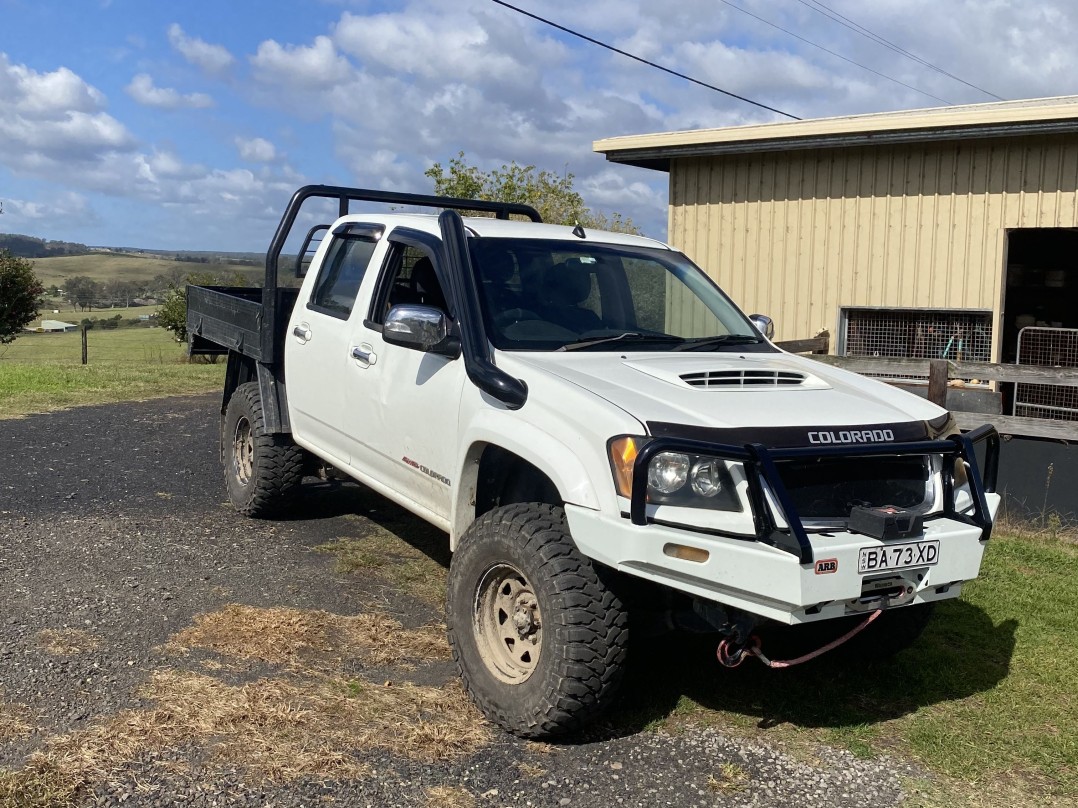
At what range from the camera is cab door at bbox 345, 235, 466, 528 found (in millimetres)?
4961

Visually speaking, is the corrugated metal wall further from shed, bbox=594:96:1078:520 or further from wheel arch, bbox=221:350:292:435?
wheel arch, bbox=221:350:292:435

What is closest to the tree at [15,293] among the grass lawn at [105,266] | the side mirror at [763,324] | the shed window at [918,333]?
the shed window at [918,333]

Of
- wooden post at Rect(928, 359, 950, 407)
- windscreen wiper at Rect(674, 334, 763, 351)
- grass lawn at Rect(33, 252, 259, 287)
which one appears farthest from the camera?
grass lawn at Rect(33, 252, 259, 287)

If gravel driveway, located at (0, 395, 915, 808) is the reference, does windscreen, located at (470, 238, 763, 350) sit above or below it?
above

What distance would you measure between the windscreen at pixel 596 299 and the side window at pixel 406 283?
20.5 inches

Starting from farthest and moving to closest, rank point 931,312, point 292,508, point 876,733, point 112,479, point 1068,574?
1. point 931,312
2. point 112,479
3. point 292,508
4. point 1068,574
5. point 876,733

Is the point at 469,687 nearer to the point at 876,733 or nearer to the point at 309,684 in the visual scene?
the point at 309,684

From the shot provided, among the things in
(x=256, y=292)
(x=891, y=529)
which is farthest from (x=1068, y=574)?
(x=256, y=292)

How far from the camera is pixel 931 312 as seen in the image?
36.0 ft

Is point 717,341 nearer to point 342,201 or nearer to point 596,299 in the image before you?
point 596,299

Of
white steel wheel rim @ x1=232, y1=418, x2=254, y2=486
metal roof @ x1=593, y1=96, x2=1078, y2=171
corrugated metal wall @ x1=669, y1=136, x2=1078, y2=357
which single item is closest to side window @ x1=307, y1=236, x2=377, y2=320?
white steel wheel rim @ x1=232, y1=418, x2=254, y2=486

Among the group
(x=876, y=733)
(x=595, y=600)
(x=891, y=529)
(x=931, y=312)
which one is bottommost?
(x=876, y=733)

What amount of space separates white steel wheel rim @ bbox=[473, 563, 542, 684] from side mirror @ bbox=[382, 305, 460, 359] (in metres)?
1.10

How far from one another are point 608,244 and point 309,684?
2.74m
